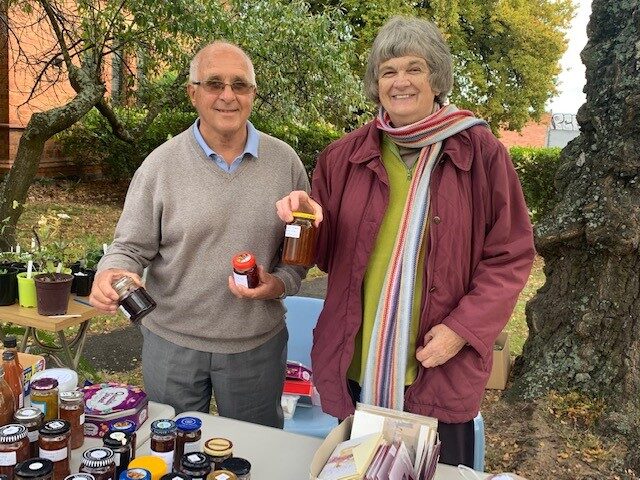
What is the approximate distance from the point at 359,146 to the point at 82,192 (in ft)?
36.2

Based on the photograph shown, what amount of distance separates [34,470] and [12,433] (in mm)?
173

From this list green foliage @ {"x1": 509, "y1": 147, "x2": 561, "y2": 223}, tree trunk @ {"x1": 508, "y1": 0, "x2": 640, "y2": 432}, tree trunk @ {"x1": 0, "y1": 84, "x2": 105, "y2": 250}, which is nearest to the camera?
tree trunk @ {"x1": 508, "y1": 0, "x2": 640, "y2": 432}

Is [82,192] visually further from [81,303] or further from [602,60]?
[602,60]

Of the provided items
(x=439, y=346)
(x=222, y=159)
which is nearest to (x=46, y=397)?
(x=222, y=159)

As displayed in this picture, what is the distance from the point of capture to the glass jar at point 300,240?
6.28ft

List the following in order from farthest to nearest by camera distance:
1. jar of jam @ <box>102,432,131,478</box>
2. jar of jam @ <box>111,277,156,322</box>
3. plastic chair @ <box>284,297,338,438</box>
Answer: plastic chair @ <box>284,297,338,438</box>, jar of jam @ <box>111,277,156,322</box>, jar of jam @ <box>102,432,131,478</box>

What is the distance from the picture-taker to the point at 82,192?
12023 millimetres

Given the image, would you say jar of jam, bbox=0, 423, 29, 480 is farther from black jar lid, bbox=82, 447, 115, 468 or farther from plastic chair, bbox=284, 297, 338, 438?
plastic chair, bbox=284, 297, 338, 438

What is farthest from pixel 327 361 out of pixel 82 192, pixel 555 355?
pixel 82 192

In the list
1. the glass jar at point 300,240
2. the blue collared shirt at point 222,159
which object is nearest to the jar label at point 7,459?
the glass jar at point 300,240

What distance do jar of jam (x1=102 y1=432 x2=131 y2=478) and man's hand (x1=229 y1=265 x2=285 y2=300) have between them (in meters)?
0.58

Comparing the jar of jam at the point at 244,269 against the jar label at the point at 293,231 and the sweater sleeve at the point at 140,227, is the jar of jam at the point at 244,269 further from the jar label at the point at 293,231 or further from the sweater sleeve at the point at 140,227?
the sweater sleeve at the point at 140,227

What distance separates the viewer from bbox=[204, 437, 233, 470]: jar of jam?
149cm

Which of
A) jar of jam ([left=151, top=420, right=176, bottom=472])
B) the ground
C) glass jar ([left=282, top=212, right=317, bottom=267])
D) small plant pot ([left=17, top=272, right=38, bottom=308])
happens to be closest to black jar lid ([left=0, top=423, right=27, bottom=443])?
jar of jam ([left=151, top=420, right=176, bottom=472])
